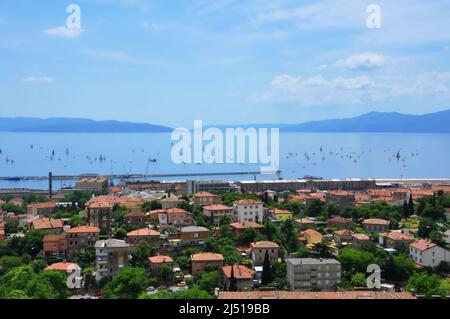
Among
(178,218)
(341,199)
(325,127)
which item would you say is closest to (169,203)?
(178,218)

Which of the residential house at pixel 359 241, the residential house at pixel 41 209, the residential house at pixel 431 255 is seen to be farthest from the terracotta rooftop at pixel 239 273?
the residential house at pixel 41 209

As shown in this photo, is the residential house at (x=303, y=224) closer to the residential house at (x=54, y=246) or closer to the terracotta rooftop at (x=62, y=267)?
the residential house at (x=54, y=246)

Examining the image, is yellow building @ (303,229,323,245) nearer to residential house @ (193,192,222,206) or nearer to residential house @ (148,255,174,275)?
residential house @ (148,255,174,275)

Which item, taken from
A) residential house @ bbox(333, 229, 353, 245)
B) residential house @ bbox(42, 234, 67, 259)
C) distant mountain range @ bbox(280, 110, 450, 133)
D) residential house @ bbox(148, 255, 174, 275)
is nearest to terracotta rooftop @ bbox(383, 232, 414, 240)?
residential house @ bbox(333, 229, 353, 245)

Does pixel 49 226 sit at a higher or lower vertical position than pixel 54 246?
higher

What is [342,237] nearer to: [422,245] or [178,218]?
[422,245]

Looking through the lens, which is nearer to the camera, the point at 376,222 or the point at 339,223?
the point at 376,222
